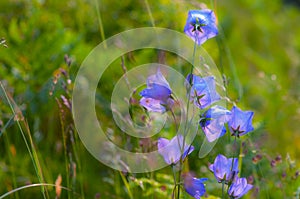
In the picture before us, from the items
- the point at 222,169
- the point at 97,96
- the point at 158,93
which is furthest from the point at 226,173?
the point at 97,96

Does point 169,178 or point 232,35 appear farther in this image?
point 232,35

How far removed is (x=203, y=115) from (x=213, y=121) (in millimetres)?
22

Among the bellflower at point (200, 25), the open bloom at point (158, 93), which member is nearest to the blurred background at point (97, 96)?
the bellflower at point (200, 25)

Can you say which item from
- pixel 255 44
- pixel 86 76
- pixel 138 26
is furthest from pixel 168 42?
pixel 255 44

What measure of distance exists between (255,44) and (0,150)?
90.7 inches

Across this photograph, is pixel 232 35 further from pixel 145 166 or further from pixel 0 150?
pixel 145 166

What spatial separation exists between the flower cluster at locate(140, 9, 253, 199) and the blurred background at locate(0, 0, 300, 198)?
0.33 m

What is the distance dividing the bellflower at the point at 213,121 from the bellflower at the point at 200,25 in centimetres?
15

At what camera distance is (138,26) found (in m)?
2.46

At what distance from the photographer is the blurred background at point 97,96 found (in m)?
1.57

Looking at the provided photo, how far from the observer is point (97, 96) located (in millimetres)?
1956

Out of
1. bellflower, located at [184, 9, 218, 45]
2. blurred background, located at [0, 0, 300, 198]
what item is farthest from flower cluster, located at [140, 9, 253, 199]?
blurred background, located at [0, 0, 300, 198]

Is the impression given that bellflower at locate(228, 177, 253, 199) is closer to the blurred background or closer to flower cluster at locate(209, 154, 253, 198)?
flower cluster at locate(209, 154, 253, 198)

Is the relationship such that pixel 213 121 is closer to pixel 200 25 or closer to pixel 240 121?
pixel 240 121
